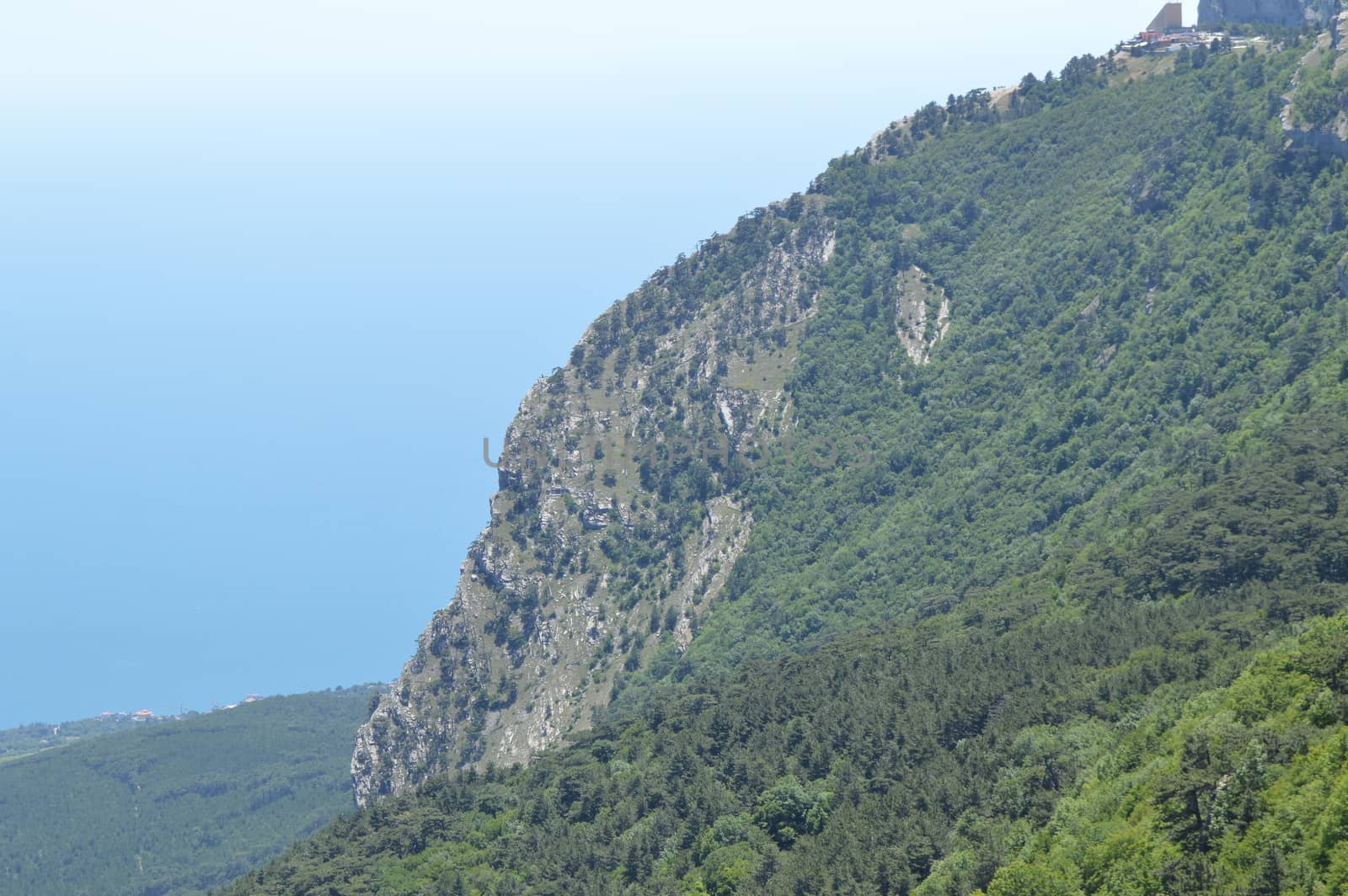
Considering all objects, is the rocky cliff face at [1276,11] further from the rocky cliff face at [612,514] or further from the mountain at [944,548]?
the rocky cliff face at [612,514]

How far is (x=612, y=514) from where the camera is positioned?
162875mm

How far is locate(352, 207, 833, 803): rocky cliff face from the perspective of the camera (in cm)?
15212

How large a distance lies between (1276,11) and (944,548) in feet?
308

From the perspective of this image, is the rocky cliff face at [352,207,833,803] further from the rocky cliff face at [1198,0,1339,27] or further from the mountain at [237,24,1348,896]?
the rocky cliff face at [1198,0,1339,27]

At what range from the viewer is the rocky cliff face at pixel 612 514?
152 m

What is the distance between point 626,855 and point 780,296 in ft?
316

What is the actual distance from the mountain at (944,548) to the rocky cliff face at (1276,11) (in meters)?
13.5

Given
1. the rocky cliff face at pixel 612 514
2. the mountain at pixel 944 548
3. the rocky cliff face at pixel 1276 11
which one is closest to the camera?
the mountain at pixel 944 548

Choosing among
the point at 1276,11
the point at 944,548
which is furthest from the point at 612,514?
the point at 1276,11

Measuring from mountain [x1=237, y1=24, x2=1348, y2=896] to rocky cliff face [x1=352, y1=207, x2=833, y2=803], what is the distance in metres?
0.40

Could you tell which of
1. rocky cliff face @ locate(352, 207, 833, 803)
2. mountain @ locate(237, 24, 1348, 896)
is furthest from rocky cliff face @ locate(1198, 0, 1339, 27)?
rocky cliff face @ locate(352, 207, 833, 803)

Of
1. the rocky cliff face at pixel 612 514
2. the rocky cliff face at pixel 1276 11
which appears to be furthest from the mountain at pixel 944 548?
the rocky cliff face at pixel 1276 11

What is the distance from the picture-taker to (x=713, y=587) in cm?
15425

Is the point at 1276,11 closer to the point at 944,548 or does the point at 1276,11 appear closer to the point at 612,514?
the point at 944,548
